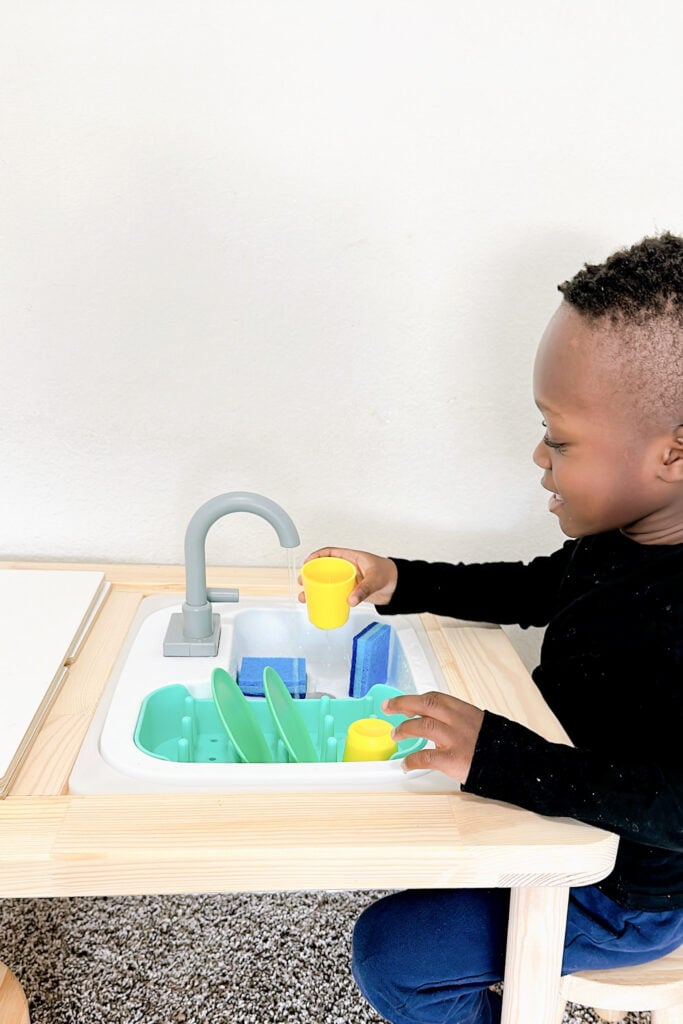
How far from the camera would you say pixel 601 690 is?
0.84 meters

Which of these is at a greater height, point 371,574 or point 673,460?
point 673,460

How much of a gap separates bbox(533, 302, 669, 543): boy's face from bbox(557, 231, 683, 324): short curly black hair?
20mm

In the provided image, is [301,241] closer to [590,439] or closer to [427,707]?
[590,439]

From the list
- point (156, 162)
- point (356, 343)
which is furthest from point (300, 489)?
point (156, 162)

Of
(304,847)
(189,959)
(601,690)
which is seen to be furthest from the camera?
(189,959)

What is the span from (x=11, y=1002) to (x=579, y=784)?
0.61 metres

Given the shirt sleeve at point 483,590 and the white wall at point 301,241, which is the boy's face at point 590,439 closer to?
the shirt sleeve at point 483,590

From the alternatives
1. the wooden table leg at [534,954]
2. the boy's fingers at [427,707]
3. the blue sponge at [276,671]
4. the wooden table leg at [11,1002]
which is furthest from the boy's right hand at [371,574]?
the wooden table leg at [11,1002]

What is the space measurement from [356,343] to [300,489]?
198 mm

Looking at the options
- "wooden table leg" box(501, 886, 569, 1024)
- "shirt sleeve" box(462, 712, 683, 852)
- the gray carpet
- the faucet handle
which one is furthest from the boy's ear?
the gray carpet

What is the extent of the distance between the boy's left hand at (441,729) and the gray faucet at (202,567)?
8.5 inches

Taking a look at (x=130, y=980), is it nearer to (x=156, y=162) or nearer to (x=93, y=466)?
(x=93, y=466)

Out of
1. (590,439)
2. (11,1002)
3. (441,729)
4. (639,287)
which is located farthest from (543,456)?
(11,1002)

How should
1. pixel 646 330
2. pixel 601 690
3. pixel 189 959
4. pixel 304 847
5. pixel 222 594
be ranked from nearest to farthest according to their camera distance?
pixel 304 847
pixel 646 330
pixel 601 690
pixel 222 594
pixel 189 959
